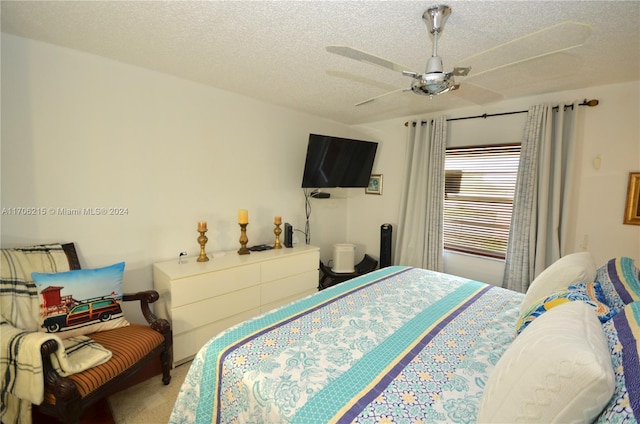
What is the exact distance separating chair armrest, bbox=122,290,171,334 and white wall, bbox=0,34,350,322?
15.2 inches

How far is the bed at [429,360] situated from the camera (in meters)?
0.74

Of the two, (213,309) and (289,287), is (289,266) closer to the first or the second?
(289,287)

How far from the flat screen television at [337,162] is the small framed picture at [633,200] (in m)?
2.43

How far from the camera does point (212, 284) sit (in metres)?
2.37

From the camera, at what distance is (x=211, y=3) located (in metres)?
1.44

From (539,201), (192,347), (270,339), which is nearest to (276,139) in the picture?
(192,347)

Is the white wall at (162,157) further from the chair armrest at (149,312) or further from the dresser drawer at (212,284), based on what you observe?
the dresser drawer at (212,284)

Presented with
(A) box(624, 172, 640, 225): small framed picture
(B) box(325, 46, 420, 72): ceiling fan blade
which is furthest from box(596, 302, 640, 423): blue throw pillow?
(A) box(624, 172, 640, 225): small framed picture

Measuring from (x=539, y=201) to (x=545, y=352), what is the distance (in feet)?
8.05

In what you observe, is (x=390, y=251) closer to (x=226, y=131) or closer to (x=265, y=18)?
(x=226, y=131)

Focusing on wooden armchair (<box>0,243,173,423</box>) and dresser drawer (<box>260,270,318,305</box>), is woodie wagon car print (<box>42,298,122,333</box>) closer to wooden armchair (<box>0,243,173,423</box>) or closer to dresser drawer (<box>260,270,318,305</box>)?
wooden armchair (<box>0,243,173,423</box>)

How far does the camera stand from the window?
304 cm

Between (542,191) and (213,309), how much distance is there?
317cm

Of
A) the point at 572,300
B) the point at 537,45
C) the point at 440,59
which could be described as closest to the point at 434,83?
the point at 440,59
